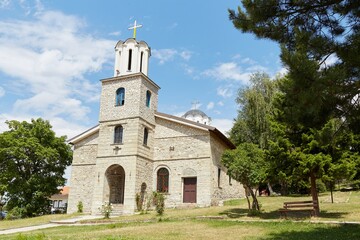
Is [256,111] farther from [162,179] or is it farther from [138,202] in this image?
[138,202]

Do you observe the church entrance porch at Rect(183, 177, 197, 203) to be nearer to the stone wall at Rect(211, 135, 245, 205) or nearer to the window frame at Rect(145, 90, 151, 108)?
the stone wall at Rect(211, 135, 245, 205)

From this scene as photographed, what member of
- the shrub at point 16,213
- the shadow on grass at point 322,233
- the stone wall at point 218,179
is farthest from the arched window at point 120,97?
the shadow on grass at point 322,233

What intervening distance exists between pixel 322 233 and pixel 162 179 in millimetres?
15205

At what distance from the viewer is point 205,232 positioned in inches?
484

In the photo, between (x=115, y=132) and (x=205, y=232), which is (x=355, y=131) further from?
(x=115, y=132)

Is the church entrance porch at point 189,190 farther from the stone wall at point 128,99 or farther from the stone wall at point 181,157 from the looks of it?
the stone wall at point 128,99

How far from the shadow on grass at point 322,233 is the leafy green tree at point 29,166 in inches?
863

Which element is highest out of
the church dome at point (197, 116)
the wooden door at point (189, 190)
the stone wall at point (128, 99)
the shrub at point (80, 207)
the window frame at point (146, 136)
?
the church dome at point (197, 116)

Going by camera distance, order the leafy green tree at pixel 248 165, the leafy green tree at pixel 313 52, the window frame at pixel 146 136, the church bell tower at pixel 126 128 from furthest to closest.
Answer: the window frame at pixel 146 136
the church bell tower at pixel 126 128
the leafy green tree at pixel 248 165
the leafy green tree at pixel 313 52

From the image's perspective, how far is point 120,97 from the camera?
990 inches

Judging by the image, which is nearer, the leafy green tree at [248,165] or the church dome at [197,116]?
the leafy green tree at [248,165]

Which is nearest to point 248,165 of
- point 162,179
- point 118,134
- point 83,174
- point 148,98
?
point 162,179

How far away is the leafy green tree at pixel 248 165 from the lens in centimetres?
1742

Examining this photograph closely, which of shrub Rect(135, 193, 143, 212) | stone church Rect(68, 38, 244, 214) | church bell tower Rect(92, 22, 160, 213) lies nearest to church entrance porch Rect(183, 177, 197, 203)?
stone church Rect(68, 38, 244, 214)
